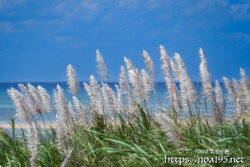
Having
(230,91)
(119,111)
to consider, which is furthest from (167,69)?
(230,91)

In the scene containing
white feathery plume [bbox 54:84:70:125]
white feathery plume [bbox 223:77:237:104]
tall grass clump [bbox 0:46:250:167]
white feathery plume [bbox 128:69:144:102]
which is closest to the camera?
tall grass clump [bbox 0:46:250:167]

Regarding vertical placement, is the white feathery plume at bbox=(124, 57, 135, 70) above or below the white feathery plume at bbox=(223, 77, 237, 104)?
above

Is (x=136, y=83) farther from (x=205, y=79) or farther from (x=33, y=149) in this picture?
(x=33, y=149)

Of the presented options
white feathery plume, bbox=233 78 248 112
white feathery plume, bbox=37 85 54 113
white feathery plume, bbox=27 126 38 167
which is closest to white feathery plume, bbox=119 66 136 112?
white feathery plume, bbox=37 85 54 113

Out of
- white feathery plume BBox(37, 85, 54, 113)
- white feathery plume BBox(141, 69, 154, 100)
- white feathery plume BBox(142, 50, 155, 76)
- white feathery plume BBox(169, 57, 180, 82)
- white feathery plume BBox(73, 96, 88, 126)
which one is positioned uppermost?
white feathery plume BBox(142, 50, 155, 76)

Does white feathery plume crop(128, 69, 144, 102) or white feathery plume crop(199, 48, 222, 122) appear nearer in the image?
white feathery plume crop(199, 48, 222, 122)

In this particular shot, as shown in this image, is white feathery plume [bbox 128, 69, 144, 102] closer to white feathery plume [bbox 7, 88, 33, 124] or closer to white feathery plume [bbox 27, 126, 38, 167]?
white feathery plume [bbox 7, 88, 33, 124]

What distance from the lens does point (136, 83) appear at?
3.71 metres

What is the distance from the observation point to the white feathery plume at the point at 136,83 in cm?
367

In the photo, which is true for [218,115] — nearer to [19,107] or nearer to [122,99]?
[122,99]

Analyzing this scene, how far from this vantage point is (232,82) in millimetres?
4371

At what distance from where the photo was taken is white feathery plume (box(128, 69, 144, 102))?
367 cm

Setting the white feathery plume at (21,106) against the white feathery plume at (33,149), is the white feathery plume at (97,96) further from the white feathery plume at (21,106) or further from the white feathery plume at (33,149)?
the white feathery plume at (33,149)

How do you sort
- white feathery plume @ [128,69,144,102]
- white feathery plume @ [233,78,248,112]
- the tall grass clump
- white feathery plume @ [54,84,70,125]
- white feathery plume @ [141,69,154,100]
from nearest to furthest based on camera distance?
the tall grass clump < white feathery plume @ [54,84,70,125] < white feathery plume @ [128,69,144,102] < white feathery plume @ [141,69,154,100] < white feathery plume @ [233,78,248,112]
